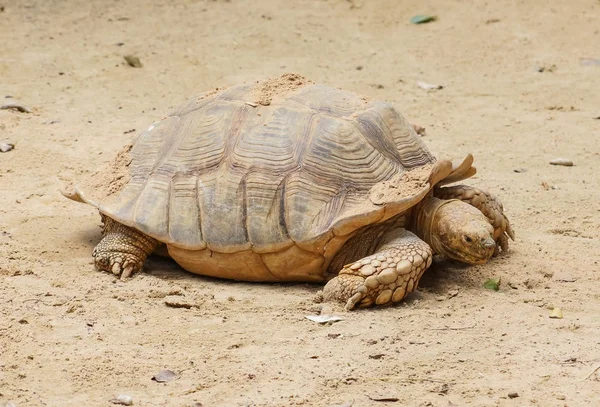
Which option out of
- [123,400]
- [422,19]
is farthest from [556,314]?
[422,19]

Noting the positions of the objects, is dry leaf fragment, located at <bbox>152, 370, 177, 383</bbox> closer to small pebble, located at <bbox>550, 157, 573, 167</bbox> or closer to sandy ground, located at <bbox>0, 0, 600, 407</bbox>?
sandy ground, located at <bbox>0, 0, 600, 407</bbox>

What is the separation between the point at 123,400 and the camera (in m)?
3.81

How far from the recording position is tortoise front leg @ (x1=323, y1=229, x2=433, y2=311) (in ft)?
15.9

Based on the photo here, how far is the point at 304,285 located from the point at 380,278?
62 centimetres

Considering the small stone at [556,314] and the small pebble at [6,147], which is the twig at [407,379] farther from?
the small pebble at [6,147]

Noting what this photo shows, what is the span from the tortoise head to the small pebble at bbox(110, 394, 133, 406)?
80.4 inches

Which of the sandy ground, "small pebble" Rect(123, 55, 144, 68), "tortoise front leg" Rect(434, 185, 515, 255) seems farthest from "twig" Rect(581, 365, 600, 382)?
"small pebble" Rect(123, 55, 144, 68)

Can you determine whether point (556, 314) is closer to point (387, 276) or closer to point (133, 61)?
point (387, 276)

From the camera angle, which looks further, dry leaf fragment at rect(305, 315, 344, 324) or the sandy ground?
dry leaf fragment at rect(305, 315, 344, 324)

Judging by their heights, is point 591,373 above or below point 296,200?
below

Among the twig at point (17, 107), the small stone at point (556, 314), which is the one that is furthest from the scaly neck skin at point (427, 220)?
the twig at point (17, 107)

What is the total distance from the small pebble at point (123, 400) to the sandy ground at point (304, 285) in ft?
0.21

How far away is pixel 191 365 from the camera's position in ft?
13.7

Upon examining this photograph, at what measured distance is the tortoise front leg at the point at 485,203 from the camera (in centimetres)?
563
